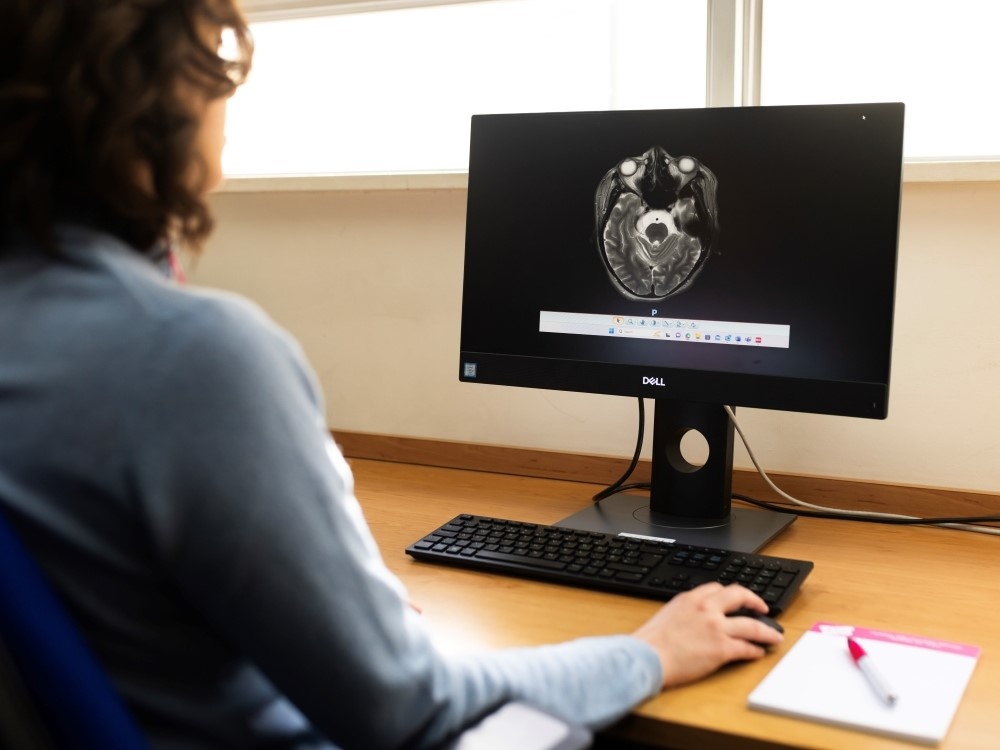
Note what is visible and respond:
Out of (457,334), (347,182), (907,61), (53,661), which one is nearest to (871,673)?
(53,661)

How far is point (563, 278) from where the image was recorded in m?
1.45

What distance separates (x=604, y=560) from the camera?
48.2 inches

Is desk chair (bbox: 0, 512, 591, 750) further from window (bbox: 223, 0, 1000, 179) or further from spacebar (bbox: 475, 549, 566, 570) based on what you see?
window (bbox: 223, 0, 1000, 179)

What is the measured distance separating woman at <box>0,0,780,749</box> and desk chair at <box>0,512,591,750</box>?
52mm

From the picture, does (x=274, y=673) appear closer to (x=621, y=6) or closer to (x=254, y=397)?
(x=254, y=397)

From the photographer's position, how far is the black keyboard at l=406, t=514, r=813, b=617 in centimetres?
115

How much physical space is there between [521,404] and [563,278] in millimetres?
376

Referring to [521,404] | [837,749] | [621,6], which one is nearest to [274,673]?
[837,749]

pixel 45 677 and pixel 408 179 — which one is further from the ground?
pixel 408 179

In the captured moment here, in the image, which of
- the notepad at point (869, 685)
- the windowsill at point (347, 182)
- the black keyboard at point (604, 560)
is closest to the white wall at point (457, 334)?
the windowsill at point (347, 182)

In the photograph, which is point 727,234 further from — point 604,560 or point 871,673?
point 871,673

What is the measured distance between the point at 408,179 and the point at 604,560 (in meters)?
0.84

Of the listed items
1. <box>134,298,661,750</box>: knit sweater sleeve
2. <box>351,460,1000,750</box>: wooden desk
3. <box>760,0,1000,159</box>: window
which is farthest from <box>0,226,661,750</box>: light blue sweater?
<box>760,0,1000,159</box>: window

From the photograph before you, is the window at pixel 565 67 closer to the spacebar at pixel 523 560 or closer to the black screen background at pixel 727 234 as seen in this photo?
the black screen background at pixel 727 234
